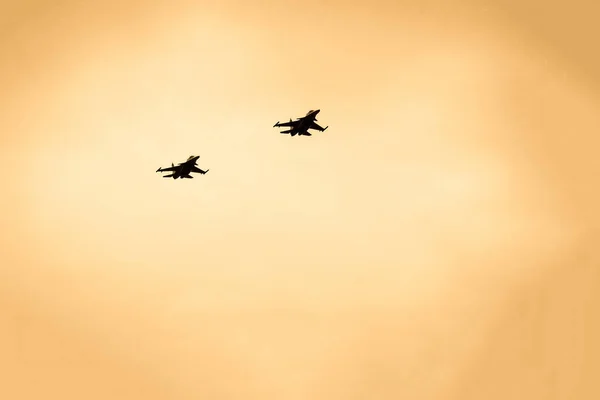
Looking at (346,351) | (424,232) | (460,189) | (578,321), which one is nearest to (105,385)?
(346,351)

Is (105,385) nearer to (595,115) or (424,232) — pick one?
(424,232)

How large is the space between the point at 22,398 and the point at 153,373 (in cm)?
739

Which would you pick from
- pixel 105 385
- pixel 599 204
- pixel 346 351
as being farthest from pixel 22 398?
pixel 599 204

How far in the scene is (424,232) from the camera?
5012 cm

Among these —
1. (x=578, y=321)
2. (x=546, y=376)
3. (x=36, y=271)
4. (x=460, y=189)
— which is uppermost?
(x=460, y=189)

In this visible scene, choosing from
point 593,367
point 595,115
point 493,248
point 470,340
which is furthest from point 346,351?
point 595,115

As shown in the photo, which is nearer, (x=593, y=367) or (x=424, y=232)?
(x=593, y=367)

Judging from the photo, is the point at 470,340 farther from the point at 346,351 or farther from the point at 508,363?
the point at 346,351

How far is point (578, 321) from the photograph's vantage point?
45688 millimetres

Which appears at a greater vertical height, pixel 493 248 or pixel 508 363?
pixel 493 248

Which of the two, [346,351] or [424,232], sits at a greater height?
[424,232]

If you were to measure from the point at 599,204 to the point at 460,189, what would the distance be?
820cm

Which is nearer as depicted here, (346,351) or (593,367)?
(593,367)

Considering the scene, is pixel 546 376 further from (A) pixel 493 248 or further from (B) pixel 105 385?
(B) pixel 105 385
